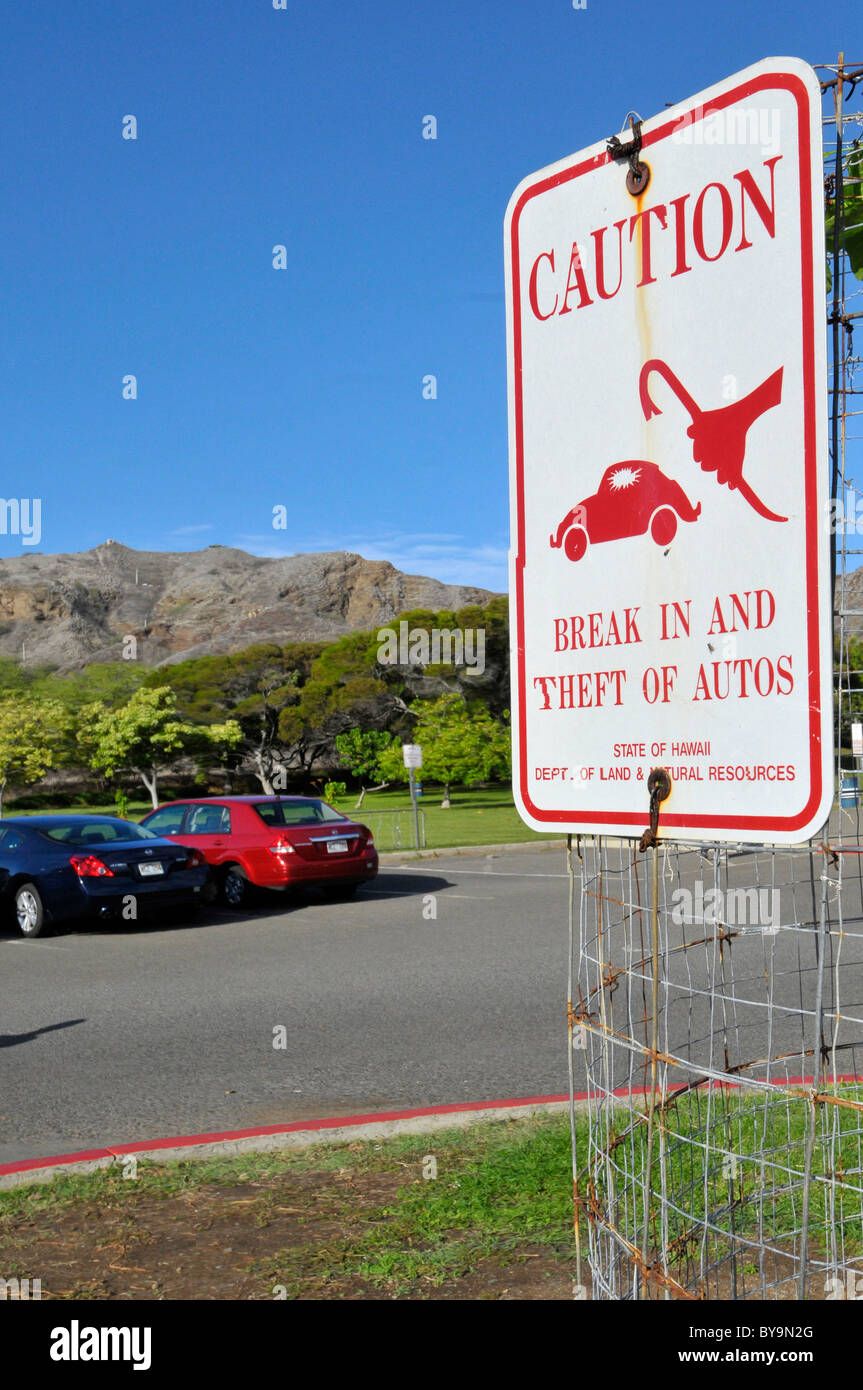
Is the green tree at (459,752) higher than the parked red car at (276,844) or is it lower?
higher

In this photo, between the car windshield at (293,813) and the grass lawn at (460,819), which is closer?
the car windshield at (293,813)

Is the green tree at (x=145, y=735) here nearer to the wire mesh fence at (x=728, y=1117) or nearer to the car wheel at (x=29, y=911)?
the car wheel at (x=29, y=911)

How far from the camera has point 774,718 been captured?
2.29 meters

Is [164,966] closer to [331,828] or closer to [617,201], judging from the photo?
[331,828]

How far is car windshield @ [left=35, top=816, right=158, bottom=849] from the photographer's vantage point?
14.4m

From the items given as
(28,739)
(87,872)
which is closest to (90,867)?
(87,872)

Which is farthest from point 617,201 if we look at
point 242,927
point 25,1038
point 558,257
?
point 242,927

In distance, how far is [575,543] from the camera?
2.72 meters

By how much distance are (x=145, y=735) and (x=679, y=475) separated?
49.5m

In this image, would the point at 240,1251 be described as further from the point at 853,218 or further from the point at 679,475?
the point at 853,218

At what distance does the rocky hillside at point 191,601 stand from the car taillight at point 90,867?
8996 centimetres

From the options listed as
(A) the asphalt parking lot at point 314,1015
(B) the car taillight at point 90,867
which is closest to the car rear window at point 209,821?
(A) the asphalt parking lot at point 314,1015

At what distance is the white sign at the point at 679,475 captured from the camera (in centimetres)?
227

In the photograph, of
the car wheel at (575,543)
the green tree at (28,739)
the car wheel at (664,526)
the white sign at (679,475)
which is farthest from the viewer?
the green tree at (28,739)
